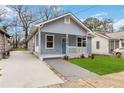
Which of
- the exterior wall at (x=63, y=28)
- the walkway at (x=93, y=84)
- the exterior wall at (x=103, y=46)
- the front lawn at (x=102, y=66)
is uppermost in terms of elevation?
the exterior wall at (x=63, y=28)

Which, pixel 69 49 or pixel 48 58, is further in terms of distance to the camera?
pixel 69 49

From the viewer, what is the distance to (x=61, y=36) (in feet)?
50.8

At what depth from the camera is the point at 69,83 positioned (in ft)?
20.1

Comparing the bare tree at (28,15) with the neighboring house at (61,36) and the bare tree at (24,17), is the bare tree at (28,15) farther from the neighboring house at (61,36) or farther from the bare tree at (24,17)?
the neighboring house at (61,36)

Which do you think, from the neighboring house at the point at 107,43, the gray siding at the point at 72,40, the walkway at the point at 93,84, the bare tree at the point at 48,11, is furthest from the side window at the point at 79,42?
the bare tree at the point at 48,11

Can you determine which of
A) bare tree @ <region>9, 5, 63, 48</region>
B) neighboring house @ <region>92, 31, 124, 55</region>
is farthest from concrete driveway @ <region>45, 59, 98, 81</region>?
bare tree @ <region>9, 5, 63, 48</region>

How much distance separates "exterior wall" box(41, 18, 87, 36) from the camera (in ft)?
46.4

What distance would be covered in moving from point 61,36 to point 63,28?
0.92 metres

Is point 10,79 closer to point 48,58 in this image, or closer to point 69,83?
point 69,83

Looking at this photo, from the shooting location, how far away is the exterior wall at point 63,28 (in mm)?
14142

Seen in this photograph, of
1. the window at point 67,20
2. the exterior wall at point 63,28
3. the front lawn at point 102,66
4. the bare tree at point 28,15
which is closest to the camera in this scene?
the front lawn at point 102,66

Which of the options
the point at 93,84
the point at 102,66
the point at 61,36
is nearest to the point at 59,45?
the point at 61,36
